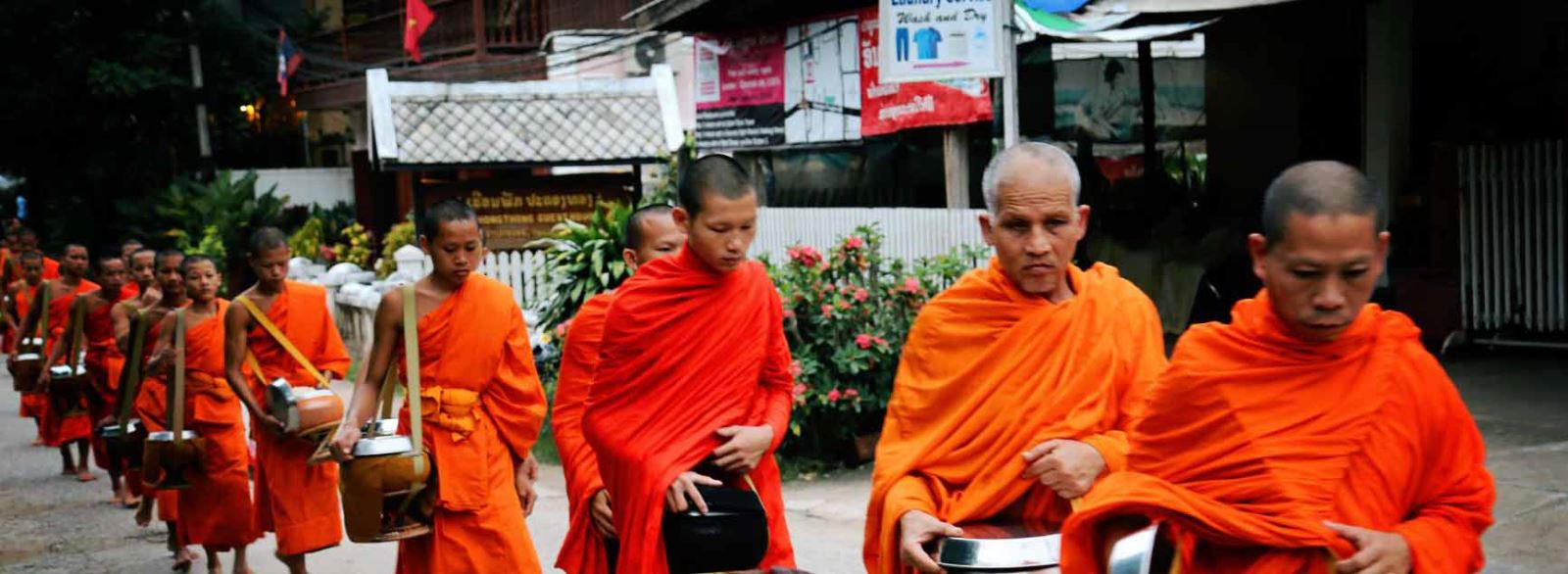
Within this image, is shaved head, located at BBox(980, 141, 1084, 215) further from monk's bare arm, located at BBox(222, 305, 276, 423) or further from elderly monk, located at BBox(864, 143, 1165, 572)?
monk's bare arm, located at BBox(222, 305, 276, 423)

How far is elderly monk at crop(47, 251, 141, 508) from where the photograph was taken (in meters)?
10.9

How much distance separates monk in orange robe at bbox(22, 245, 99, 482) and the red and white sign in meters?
6.24

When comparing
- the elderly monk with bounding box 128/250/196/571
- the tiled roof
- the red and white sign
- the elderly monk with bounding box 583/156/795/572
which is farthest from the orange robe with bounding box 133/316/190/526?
the tiled roof

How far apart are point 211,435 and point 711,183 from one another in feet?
16.0

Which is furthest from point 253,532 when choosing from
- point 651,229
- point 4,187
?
point 4,187

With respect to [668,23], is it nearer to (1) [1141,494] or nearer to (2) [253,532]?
(2) [253,532]

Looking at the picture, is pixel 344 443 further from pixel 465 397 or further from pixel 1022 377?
pixel 1022 377

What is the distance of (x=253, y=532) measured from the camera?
25.9 feet

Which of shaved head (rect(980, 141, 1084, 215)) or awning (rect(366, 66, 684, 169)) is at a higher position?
awning (rect(366, 66, 684, 169))

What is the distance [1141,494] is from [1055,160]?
3.07ft

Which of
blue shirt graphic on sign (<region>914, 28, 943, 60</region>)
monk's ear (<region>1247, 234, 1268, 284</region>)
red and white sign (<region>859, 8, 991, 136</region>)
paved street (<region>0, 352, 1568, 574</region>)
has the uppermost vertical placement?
blue shirt graphic on sign (<region>914, 28, 943, 60</region>)

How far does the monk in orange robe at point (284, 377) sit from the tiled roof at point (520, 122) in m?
8.05

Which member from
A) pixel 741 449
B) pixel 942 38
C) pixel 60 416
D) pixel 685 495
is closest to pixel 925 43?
pixel 942 38

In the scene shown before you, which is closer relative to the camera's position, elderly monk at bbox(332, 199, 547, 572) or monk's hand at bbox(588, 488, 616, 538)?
monk's hand at bbox(588, 488, 616, 538)
